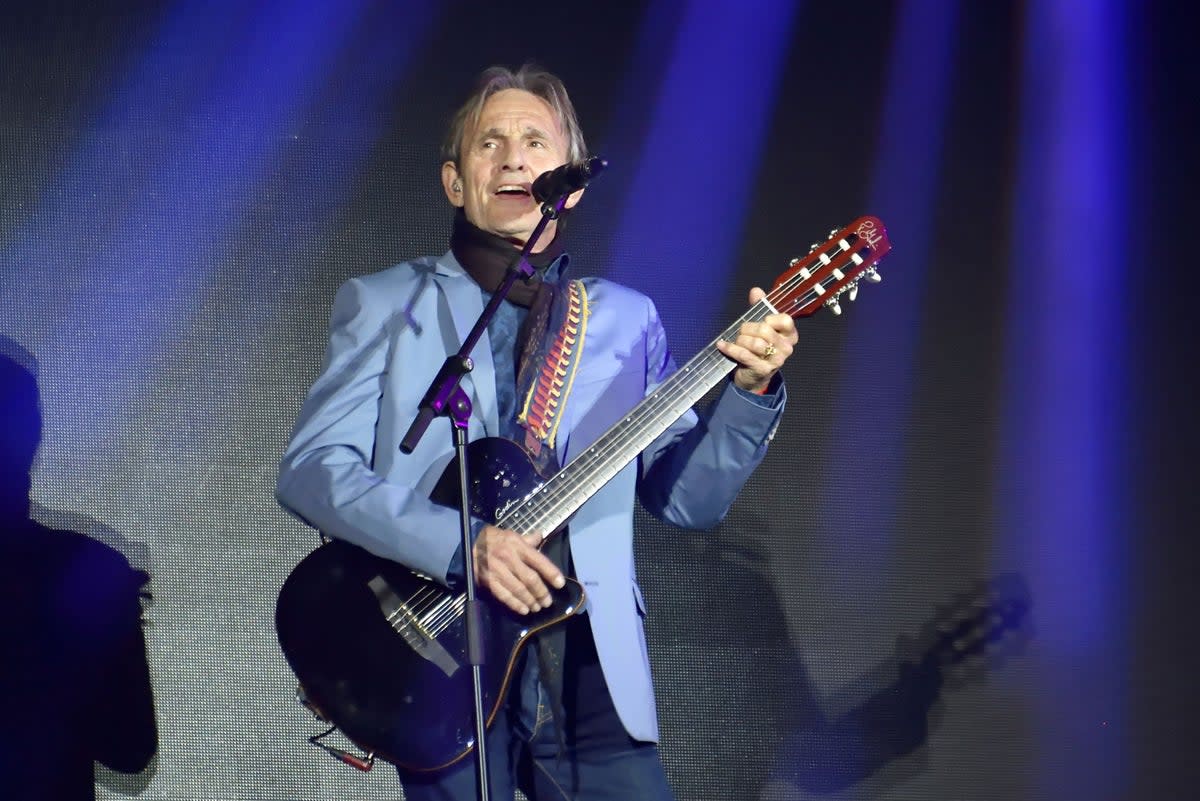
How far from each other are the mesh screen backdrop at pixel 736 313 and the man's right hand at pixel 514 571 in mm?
1186

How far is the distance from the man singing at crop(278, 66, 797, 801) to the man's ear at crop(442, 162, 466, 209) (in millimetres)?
40

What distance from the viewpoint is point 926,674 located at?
3176mm

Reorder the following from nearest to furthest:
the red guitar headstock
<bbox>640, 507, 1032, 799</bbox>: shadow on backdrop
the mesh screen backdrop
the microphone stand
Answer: the microphone stand → the red guitar headstock → the mesh screen backdrop → <bbox>640, 507, 1032, 799</bbox>: shadow on backdrop

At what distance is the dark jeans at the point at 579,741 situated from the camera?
2.04m

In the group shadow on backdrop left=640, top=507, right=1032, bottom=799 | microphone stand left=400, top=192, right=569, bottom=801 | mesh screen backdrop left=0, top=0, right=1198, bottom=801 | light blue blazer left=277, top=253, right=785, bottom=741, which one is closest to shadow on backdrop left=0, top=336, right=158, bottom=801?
mesh screen backdrop left=0, top=0, right=1198, bottom=801

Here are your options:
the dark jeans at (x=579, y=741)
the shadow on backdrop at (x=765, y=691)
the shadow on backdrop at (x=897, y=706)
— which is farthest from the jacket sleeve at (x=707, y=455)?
the shadow on backdrop at (x=897, y=706)

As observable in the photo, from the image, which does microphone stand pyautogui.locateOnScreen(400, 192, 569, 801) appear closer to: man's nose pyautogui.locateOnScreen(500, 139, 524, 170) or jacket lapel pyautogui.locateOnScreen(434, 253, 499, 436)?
jacket lapel pyautogui.locateOnScreen(434, 253, 499, 436)

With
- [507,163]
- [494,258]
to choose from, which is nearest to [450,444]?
[494,258]

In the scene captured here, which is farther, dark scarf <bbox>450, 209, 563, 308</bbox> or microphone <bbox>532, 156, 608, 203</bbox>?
dark scarf <bbox>450, 209, 563, 308</bbox>

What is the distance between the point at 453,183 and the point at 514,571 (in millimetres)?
984

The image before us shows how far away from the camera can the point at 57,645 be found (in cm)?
279

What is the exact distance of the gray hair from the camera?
255 cm

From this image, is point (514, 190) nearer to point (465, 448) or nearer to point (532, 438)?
point (532, 438)

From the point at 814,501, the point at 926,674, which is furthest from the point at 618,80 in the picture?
the point at 926,674
